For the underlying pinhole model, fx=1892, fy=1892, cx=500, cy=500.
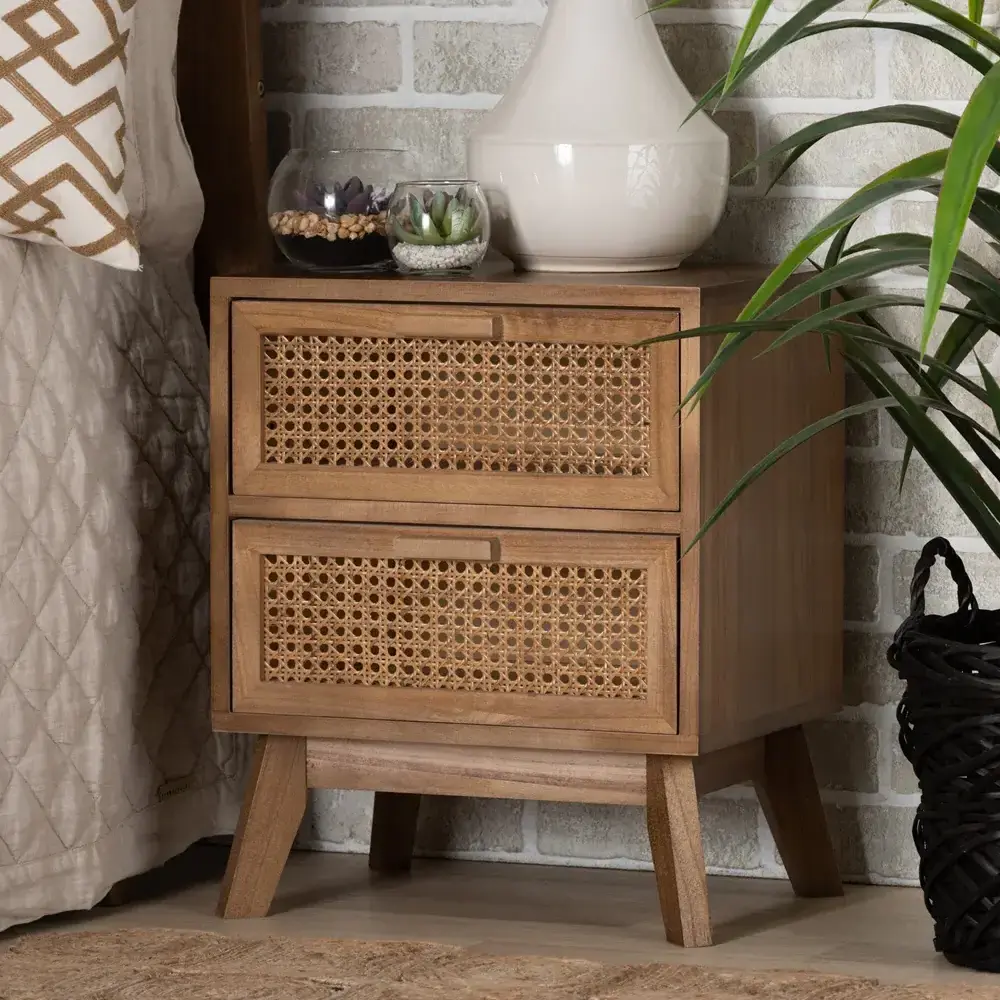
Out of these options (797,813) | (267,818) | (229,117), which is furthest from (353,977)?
(229,117)

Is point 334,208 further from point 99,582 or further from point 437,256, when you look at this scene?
point 99,582

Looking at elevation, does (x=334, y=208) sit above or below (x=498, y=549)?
above

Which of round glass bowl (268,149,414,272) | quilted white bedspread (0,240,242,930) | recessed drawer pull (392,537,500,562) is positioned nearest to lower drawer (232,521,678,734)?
recessed drawer pull (392,537,500,562)

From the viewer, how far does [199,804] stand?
1.95 metres

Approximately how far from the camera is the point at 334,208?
1.75 m

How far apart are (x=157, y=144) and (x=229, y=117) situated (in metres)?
0.16

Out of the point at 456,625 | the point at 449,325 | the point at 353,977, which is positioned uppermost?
the point at 449,325

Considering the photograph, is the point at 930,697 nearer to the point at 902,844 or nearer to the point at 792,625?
the point at 792,625

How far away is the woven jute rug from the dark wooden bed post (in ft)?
2.32

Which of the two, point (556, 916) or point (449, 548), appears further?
point (556, 916)

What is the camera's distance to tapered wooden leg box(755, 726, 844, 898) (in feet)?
6.06

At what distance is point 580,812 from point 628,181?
0.70 meters

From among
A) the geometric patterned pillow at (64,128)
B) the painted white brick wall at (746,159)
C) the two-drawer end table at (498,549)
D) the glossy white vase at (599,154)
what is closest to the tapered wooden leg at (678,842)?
the two-drawer end table at (498,549)

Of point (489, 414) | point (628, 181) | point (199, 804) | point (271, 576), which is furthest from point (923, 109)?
point (199, 804)
